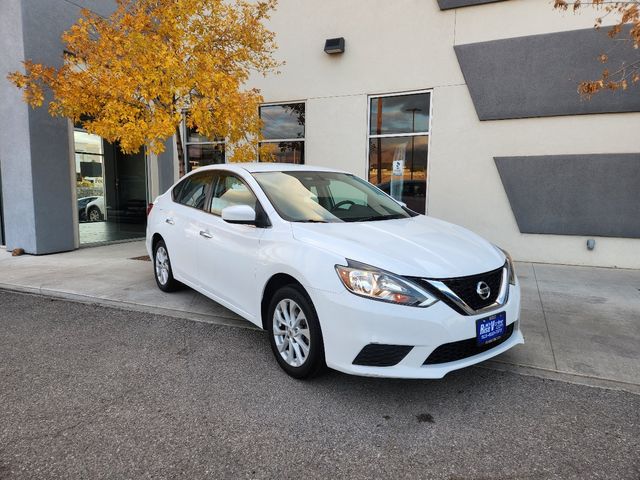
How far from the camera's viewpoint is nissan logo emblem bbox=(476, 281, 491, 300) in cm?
300

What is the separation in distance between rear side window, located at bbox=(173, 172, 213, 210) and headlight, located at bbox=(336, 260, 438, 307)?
2.44m

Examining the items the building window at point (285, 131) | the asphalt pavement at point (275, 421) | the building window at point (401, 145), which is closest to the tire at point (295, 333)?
the asphalt pavement at point (275, 421)

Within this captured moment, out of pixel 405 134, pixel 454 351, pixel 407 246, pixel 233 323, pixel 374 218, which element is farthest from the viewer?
pixel 405 134

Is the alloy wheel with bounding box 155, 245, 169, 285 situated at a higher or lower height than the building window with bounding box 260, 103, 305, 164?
lower

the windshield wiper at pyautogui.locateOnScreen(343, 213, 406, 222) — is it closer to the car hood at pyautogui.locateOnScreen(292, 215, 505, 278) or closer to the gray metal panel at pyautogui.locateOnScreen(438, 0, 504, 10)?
the car hood at pyautogui.locateOnScreen(292, 215, 505, 278)

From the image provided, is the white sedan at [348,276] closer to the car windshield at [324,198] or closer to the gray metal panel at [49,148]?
the car windshield at [324,198]

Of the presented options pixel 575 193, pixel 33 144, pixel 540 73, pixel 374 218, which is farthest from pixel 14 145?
pixel 575 193

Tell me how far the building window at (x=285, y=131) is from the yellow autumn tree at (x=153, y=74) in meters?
2.49

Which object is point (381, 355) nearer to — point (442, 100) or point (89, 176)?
point (442, 100)

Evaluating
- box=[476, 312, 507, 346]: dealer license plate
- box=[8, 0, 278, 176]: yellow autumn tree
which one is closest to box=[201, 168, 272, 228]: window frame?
box=[476, 312, 507, 346]: dealer license plate

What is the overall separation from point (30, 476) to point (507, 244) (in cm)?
788

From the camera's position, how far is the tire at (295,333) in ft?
10.3

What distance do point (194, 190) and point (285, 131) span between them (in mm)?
5306

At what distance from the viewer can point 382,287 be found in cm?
284
